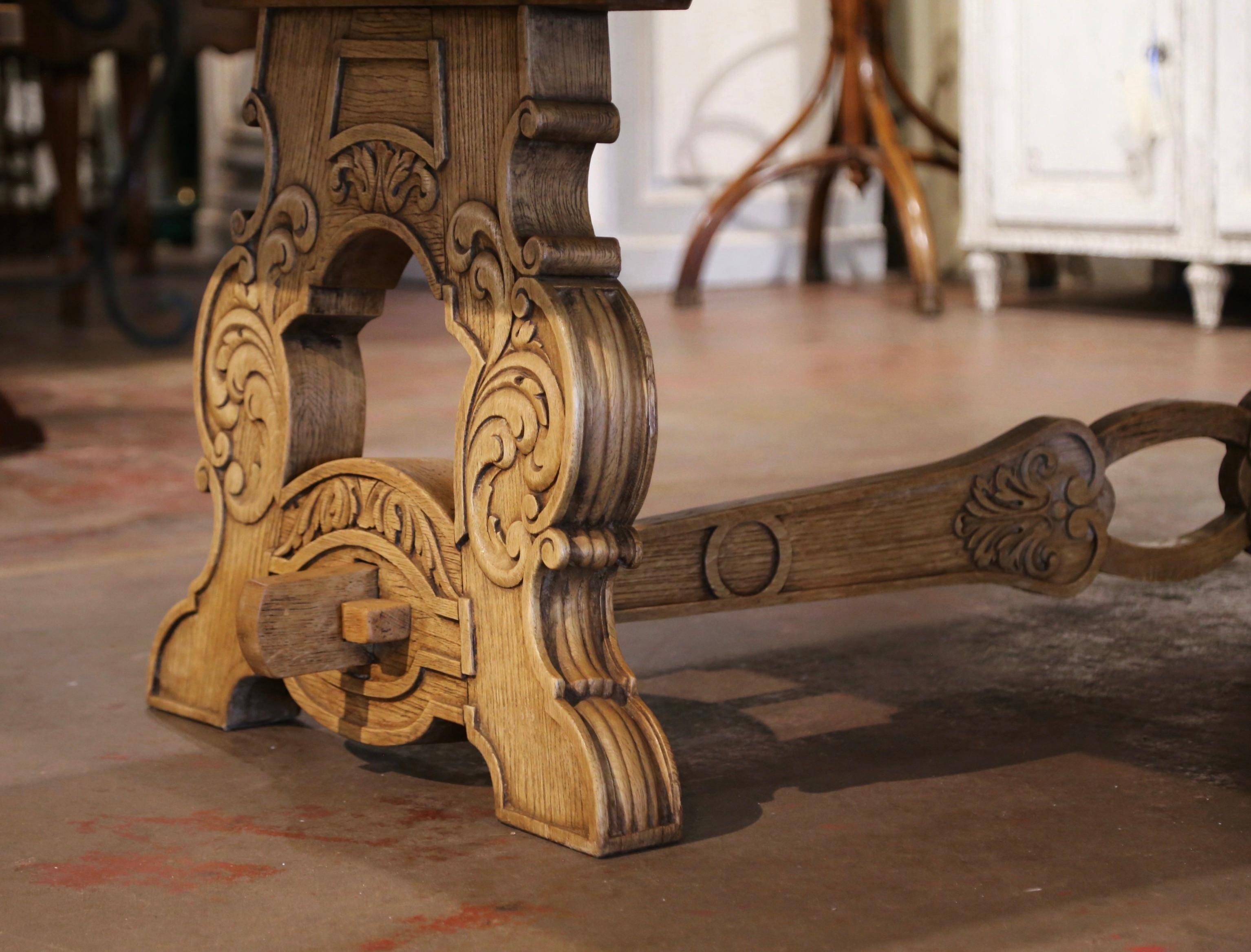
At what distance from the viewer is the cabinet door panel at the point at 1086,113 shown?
3453mm

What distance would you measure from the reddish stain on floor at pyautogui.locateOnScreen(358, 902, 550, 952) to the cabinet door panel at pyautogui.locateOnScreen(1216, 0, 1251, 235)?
2843 mm

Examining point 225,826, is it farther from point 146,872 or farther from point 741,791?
point 741,791

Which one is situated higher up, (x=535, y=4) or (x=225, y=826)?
(x=535, y=4)

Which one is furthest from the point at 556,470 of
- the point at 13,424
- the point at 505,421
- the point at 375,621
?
the point at 13,424

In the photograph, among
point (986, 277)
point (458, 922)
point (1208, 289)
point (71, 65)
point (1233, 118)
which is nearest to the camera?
point (458, 922)

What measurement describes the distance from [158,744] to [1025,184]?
3055 millimetres

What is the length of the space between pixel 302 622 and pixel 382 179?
0.27m

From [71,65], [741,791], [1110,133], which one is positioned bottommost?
[741,791]

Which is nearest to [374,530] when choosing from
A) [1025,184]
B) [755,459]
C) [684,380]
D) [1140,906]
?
[1140,906]

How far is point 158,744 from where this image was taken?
1.12 m

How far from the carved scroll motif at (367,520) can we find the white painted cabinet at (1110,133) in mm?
2645

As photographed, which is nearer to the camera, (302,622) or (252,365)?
(302,622)

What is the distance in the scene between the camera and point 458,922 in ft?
2.66

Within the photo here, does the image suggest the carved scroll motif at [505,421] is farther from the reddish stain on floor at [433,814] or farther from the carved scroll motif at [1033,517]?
the carved scroll motif at [1033,517]
